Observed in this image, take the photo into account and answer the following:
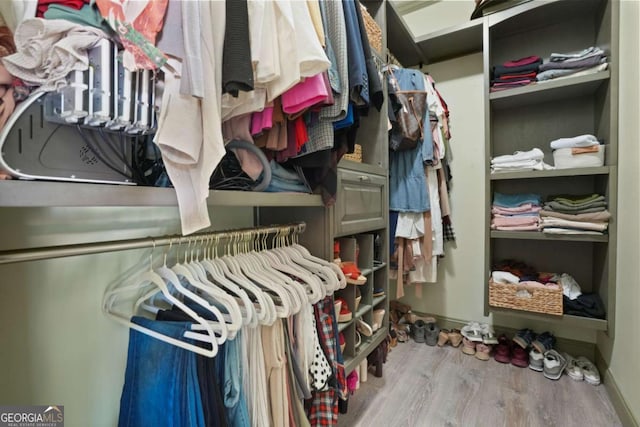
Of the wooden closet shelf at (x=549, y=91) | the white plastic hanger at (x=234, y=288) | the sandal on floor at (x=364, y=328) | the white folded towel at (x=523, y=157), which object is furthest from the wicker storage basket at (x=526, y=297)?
the white plastic hanger at (x=234, y=288)

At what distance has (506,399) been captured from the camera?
141cm

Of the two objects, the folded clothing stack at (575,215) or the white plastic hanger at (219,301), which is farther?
the folded clothing stack at (575,215)

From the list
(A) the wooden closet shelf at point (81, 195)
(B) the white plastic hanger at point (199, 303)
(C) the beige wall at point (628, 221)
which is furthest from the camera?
(C) the beige wall at point (628, 221)

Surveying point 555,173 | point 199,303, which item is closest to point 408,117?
point 555,173

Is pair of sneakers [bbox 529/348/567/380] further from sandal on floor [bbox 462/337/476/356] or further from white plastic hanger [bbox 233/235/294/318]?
white plastic hanger [bbox 233/235/294/318]

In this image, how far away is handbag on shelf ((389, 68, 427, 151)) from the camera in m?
1.62

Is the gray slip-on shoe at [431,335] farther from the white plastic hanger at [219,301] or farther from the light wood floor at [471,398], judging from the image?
the white plastic hanger at [219,301]

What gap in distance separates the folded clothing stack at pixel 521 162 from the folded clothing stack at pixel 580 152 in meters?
0.08

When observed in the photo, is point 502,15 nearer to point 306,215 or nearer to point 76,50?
point 306,215

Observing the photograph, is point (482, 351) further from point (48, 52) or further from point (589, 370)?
point (48, 52)

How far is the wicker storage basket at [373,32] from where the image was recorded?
137cm

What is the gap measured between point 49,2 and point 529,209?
210cm

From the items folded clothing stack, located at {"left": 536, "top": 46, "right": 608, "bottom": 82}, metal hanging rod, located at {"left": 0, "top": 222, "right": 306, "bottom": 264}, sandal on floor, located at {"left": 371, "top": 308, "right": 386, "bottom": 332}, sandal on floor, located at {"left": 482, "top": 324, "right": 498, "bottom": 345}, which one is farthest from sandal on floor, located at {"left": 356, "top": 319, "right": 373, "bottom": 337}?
folded clothing stack, located at {"left": 536, "top": 46, "right": 608, "bottom": 82}

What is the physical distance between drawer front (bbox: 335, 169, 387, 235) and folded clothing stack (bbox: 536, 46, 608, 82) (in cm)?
111
